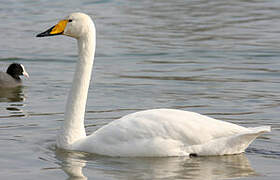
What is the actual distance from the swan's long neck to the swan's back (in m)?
0.50

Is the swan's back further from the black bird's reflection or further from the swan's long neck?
the black bird's reflection

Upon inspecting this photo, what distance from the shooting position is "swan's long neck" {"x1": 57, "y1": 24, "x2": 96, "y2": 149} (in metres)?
8.52

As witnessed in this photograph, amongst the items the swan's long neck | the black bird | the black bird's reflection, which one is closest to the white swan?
the swan's long neck

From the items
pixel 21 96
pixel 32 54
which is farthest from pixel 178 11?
pixel 21 96

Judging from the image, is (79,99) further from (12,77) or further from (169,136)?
(12,77)

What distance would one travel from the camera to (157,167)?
7.86m

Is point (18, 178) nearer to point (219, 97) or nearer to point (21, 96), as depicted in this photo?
point (219, 97)

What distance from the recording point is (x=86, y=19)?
8.50 meters

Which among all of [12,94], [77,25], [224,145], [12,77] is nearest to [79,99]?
[77,25]

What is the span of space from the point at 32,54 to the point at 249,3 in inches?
470

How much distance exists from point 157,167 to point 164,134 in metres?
→ 0.39

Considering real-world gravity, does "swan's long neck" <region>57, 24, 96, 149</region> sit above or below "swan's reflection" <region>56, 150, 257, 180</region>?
above

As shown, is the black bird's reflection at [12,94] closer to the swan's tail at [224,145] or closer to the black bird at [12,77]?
the black bird at [12,77]

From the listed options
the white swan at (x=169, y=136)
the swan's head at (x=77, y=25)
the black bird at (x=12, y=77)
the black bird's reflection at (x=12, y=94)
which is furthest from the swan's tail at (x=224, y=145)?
the black bird at (x=12, y=77)
